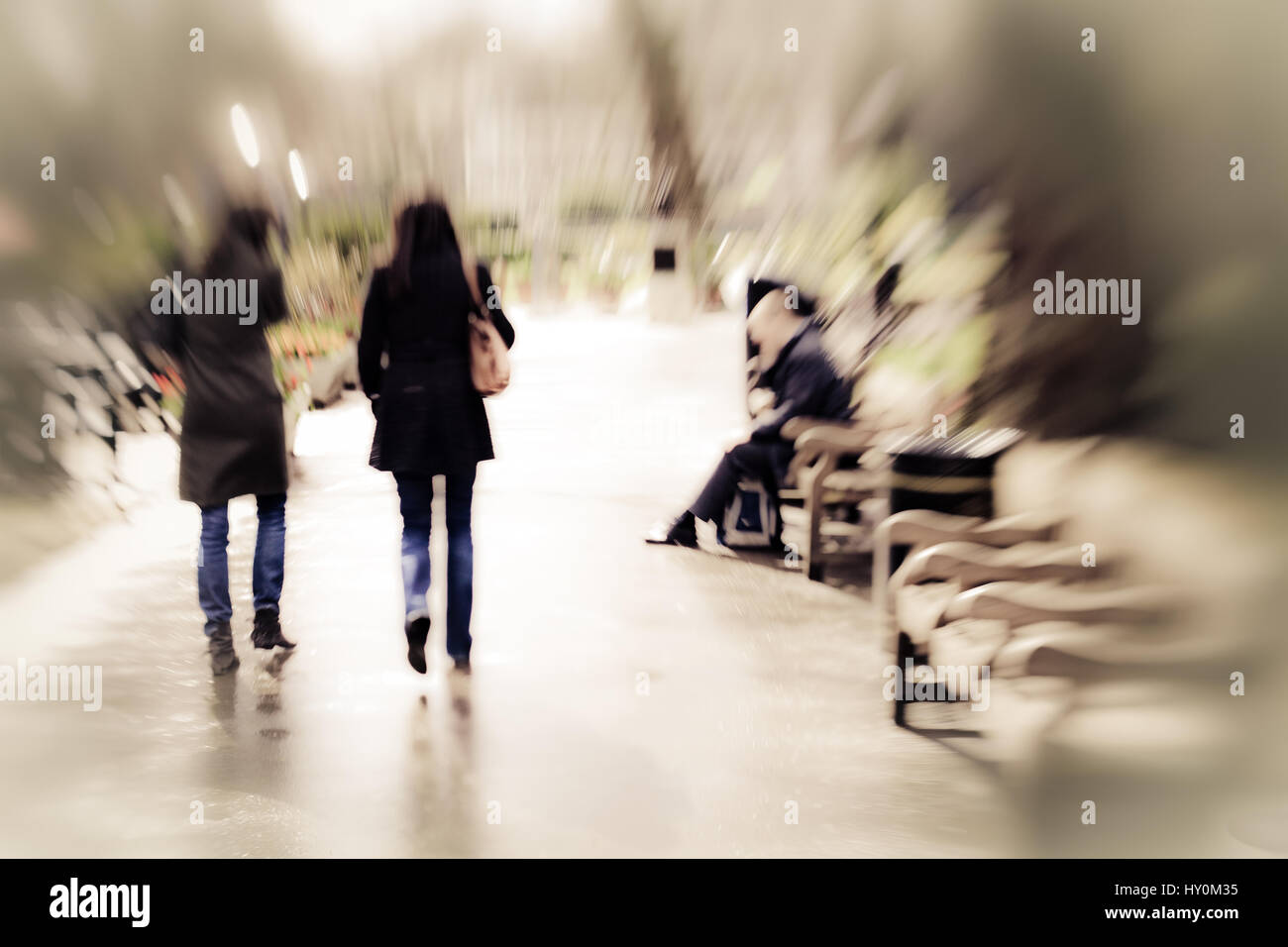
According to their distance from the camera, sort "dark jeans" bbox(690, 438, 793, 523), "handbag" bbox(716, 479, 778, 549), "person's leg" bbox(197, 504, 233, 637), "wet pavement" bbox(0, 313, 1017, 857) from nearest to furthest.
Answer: "wet pavement" bbox(0, 313, 1017, 857), "person's leg" bbox(197, 504, 233, 637), "dark jeans" bbox(690, 438, 793, 523), "handbag" bbox(716, 479, 778, 549)

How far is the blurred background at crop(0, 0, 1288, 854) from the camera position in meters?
3.42

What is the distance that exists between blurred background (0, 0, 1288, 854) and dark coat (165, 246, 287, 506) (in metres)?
0.20

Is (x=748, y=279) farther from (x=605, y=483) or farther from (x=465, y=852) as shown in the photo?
(x=465, y=852)

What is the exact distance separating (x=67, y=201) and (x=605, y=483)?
3269 millimetres

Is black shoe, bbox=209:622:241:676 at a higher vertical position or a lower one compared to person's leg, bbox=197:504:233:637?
lower

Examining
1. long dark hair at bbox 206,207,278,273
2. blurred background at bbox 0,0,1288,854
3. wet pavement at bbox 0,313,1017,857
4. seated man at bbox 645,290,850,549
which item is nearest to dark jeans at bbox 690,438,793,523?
seated man at bbox 645,290,850,549

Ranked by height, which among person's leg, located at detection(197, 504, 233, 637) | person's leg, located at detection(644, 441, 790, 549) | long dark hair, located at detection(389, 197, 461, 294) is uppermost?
long dark hair, located at detection(389, 197, 461, 294)

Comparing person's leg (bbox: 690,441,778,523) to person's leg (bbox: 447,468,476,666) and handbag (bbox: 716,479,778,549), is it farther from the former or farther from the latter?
person's leg (bbox: 447,468,476,666)

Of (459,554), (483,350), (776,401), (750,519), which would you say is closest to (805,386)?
(776,401)

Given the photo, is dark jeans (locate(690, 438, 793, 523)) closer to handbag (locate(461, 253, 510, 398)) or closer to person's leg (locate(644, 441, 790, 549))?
person's leg (locate(644, 441, 790, 549))

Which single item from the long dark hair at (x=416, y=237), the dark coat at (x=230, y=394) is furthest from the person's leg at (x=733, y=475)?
the dark coat at (x=230, y=394)

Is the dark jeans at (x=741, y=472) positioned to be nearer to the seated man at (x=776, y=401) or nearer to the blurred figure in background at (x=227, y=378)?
the seated man at (x=776, y=401)

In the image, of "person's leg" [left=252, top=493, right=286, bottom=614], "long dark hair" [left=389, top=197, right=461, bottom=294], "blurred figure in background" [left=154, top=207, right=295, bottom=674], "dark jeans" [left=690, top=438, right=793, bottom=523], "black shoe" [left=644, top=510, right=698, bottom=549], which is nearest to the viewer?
"long dark hair" [left=389, top=197, right=461, bottom=294]

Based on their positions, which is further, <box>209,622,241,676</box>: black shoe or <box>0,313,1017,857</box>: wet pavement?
<box>209,622,241,676</box>: black shoe
